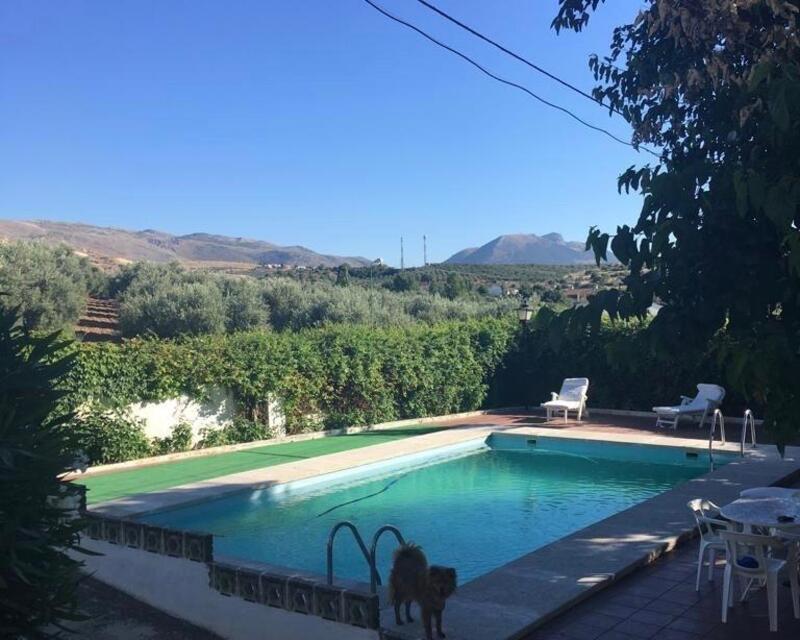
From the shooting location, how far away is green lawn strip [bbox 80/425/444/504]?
1051 cm

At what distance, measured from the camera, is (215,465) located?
12.2 metres

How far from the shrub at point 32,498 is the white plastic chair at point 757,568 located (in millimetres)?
4219

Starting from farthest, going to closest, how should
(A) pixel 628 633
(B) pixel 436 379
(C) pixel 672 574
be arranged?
1. (B) pixel 436 379
2. (C) pixel 672 574
3. (A) pixel 628 633

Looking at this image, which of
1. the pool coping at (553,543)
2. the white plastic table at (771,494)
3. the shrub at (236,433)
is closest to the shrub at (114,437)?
the shrub at (236,433)

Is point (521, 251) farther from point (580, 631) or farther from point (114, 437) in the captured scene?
point (580, 631)

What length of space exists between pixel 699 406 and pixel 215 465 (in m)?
9.43

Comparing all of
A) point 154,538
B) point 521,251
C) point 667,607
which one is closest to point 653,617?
point 667,607

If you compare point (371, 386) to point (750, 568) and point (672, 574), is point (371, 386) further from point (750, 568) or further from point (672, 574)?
point (750, 568)

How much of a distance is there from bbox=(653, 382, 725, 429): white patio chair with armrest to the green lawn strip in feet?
16.2

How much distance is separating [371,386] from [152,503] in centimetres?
749

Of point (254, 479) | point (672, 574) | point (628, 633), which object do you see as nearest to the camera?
point (628, 633)

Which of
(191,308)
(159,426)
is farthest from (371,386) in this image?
(191,308)

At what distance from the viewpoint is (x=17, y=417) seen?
342cm

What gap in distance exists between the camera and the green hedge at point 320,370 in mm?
12273
